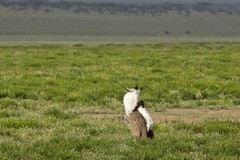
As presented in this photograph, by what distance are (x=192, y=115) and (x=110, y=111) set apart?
8.64ft

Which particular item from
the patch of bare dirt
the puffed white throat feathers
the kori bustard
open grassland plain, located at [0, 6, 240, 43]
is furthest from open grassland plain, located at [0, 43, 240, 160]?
open grassland plain, located at [0, 6, 240, 43]

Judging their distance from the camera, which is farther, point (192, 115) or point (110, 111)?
point (110, 111)

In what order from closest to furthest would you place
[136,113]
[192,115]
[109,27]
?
1. [136,113]
2. [192,115]
3. [109,27]

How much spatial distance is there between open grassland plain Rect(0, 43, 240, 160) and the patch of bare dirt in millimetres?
32

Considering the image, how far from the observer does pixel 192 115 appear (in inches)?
756

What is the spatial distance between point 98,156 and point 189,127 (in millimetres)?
3861

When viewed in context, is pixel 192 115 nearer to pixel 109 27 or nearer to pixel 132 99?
pixel 132 99

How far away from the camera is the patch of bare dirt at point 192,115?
60.1 feet

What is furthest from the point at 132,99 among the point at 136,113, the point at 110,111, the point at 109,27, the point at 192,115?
the point at 109,27

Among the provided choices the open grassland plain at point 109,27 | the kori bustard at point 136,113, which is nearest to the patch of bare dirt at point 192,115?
the kori bustard at point 136,113

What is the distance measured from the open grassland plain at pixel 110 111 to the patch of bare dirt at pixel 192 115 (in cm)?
3

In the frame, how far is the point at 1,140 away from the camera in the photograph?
14.4 metres

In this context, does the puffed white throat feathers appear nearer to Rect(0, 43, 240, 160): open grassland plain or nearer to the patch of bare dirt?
Rect(0, 43, 240, 160): open grassland plain

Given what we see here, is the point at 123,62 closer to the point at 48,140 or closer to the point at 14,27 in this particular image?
the point at 48,140
